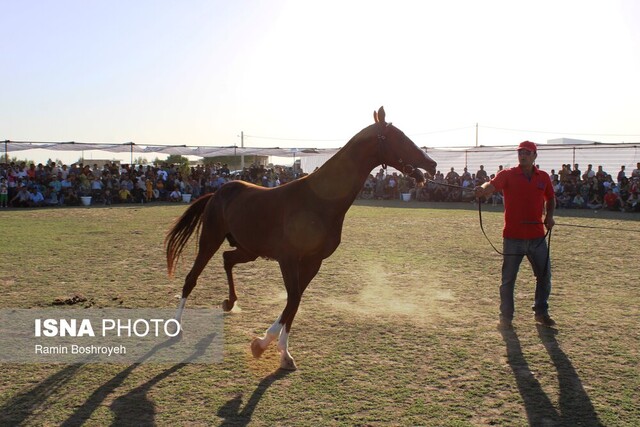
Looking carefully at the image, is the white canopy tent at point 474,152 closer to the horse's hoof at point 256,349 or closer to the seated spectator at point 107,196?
the seated spectator at point 107,196

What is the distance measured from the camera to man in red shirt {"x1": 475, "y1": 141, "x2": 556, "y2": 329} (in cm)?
577

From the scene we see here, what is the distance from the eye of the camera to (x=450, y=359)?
4781 millimetres

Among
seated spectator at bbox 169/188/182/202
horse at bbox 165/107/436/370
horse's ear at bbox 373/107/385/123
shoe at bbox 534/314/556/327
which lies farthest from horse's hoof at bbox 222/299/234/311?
seated spectator at bbox 169/188/182/202

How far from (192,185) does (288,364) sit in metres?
23.1

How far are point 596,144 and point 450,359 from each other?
2096cm

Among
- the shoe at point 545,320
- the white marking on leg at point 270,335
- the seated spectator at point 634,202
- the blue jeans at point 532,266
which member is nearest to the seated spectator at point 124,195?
the seated spectator at point 634,202

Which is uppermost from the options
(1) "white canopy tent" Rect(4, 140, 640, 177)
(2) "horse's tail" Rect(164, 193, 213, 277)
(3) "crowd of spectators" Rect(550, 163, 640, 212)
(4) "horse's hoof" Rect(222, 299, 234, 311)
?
(1) "white canopy tent" Rect(4, 140, 640, 177)

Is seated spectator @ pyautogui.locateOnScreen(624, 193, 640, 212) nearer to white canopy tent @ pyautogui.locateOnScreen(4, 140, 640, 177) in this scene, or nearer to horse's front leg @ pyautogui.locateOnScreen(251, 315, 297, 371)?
white canopy tent @ pyautogui.locateOnScreen(4, 140, 640, 177)

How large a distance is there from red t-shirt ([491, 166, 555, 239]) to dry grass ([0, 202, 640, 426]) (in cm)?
103

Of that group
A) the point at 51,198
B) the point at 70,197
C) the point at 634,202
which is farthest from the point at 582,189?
the point at 51,198

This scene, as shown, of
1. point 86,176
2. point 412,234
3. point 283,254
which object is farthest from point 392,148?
point 86,176

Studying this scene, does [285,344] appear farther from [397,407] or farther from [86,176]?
[86,176]

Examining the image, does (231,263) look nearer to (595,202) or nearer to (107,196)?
(595,202)

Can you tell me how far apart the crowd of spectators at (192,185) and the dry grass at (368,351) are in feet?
39.0
